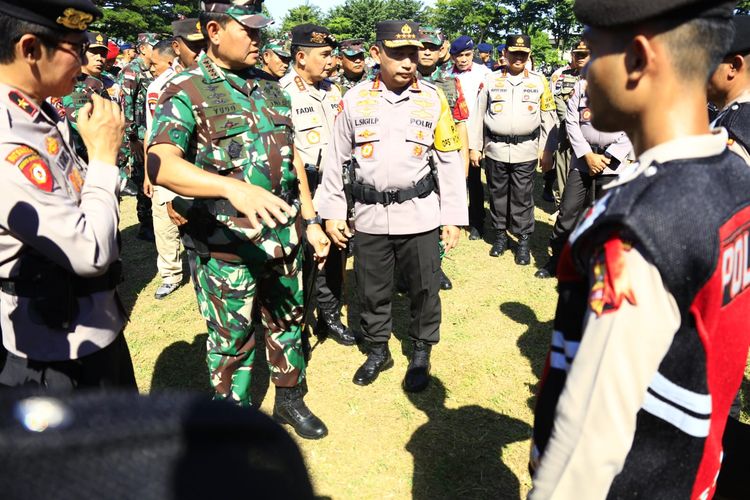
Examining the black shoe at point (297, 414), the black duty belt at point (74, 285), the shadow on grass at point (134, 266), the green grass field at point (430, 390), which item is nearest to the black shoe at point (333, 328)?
the green grass field at point (430, 390)

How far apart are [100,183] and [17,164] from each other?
0.24m

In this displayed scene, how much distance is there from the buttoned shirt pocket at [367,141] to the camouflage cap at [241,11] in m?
0.96

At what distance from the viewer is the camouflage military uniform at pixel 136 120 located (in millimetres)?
6293

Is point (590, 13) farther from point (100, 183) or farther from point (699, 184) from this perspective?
point (100, 183)

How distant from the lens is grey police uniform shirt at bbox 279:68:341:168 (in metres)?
4.66

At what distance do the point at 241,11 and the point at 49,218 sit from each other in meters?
1.55

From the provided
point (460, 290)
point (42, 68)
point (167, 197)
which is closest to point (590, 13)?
point (42, 68)

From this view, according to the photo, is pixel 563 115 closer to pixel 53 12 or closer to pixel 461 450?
pixel 461 450

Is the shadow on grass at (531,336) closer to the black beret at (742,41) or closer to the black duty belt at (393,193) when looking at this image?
the black duty belt at (393,193)

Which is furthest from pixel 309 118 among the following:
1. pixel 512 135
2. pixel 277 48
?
pixel 512 135

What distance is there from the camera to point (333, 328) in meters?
4.46

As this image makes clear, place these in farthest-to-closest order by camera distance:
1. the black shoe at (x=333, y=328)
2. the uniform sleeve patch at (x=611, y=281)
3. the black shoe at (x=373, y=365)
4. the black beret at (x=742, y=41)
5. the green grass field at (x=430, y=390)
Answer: the black shoe at (x=333, y=328), the black shoe at (x=373, y=365), the green grass field at (x=430, y=390), the black beret at (x=742, y=41), the uniform sleeve patch at (x=611, y=281)

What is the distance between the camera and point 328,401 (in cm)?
361

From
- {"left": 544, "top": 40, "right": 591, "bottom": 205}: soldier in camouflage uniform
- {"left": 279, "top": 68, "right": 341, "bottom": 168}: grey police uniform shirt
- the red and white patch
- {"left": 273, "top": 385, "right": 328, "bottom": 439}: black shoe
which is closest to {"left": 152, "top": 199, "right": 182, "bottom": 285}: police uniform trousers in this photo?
{"left": 279, "top": 68, "right": 341, "bottom": 168}: grey police uniform shirt
